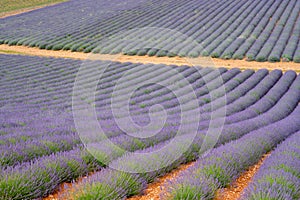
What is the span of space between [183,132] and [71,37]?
26.3 metres

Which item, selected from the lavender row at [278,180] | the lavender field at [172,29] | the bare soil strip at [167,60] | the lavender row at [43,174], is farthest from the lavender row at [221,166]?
the lavender field at [172,29]

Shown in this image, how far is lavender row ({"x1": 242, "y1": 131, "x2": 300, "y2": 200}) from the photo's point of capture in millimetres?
3590

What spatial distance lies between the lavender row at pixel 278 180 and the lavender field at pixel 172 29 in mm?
19464

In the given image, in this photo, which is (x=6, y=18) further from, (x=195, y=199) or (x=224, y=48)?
(x=195, y=199)

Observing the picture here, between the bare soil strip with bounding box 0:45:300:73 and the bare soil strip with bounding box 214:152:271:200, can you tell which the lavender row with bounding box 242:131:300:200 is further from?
the bare soil strip with bounding box 0:45:300:73

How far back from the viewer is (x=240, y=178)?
508 cm

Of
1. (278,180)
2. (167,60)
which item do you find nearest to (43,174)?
(278,180)

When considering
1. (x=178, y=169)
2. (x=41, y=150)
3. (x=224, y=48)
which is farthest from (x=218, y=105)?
(x=224, y=48)

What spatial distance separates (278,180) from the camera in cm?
401

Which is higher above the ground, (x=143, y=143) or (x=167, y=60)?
(x=143, y=143)

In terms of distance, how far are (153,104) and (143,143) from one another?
6424 millimetres

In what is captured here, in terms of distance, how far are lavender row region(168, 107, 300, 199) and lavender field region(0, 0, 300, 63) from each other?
59.2 ft

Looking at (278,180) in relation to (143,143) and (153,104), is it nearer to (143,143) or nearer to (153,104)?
(143,143)

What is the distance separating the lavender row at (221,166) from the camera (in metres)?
3.72
